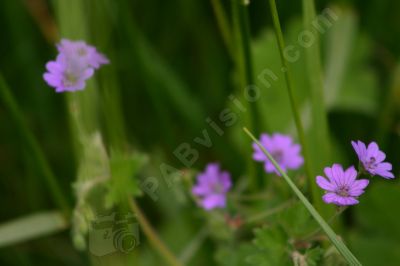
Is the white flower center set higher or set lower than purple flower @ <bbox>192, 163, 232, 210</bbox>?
lower

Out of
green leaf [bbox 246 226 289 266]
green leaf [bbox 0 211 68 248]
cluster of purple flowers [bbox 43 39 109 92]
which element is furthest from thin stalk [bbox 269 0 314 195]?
green leaf [bbox 0 211 68 248]

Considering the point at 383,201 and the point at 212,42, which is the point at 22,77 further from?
the point at 383,201

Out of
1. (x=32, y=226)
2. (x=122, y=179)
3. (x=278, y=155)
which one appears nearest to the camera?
(x=122, y=179)

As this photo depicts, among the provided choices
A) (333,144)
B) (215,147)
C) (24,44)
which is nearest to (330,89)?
(333,144)

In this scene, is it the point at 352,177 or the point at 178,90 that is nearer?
the point at 352,177

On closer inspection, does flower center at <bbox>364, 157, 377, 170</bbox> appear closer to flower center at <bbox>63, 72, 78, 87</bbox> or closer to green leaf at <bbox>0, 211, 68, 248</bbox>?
flower center at <bbox>63, 72, 78, 87</bbox>

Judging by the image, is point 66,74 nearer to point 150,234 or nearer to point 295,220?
point 150,234

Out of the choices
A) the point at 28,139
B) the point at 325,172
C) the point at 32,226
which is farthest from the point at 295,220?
the point at 32,226
